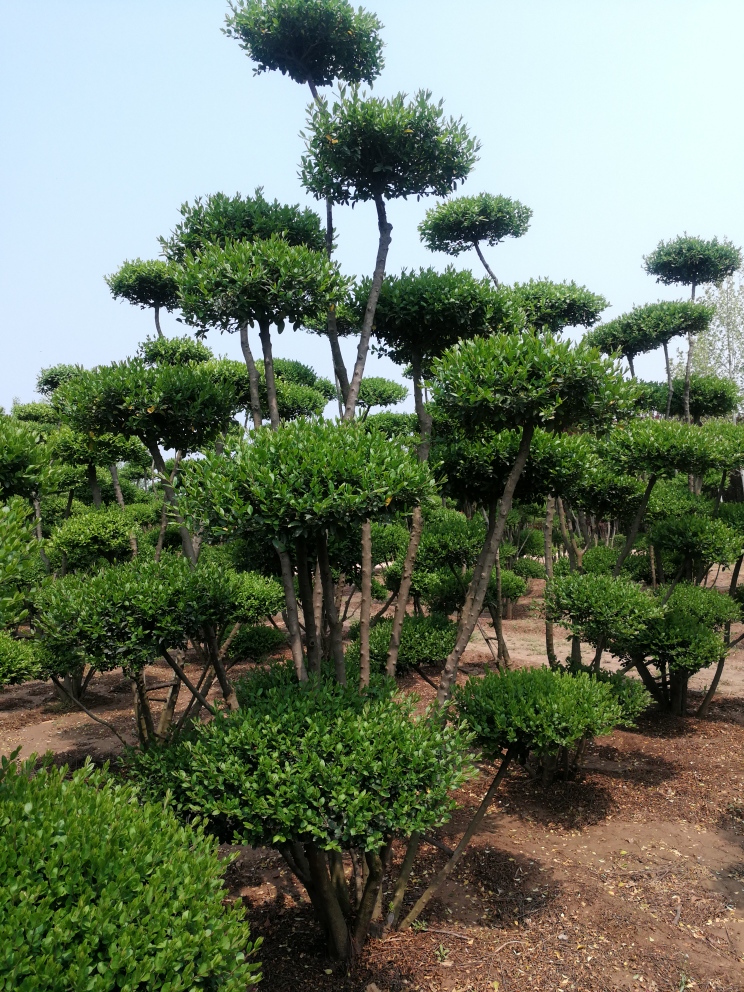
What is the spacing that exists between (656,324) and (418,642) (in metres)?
10.2

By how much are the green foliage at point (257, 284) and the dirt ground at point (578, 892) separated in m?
3.93

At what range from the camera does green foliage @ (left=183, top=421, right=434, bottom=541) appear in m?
3.93

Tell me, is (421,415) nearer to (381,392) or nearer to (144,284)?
(144,284)

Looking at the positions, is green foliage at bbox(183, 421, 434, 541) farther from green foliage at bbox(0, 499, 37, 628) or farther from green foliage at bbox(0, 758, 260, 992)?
green foliage at bbox(0, 758, 260, 992)

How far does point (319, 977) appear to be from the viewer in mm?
4594

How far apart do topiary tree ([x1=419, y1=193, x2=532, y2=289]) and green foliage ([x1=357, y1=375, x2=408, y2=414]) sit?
402 inches

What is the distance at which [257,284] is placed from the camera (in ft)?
16.6

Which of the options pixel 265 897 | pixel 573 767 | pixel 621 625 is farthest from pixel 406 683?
pixel 265 897

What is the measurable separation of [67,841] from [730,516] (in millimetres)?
10693

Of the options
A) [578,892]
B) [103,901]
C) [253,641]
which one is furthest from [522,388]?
[253,641]

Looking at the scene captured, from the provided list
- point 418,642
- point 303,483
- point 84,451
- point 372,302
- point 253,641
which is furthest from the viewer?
point 84,451

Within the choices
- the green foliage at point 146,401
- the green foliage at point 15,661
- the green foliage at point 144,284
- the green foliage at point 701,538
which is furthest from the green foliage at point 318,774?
the green foliage at point 144,284

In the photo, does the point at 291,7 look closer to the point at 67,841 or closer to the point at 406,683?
the point at 67,841

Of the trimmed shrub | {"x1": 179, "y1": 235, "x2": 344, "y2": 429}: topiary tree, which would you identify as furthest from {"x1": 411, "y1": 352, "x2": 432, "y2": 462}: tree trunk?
the trimmed shrub
